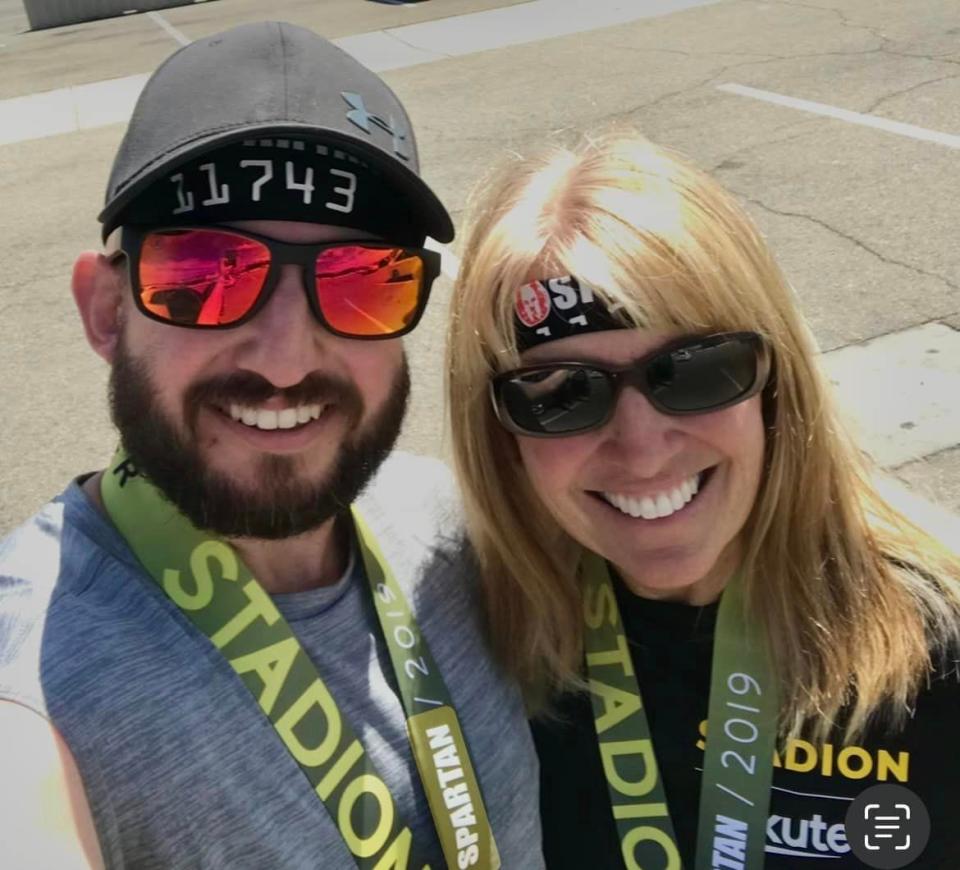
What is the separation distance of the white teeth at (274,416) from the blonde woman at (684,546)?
0.88 ft

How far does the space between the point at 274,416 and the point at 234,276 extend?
228 millimetres

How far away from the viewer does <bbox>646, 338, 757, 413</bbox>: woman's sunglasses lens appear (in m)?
1.62

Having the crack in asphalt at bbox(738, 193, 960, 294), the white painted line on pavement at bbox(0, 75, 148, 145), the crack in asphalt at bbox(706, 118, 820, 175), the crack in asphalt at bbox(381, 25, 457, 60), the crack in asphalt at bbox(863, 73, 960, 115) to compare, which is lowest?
the white painted line on pavement at bbox(0, 75, 148, 145)

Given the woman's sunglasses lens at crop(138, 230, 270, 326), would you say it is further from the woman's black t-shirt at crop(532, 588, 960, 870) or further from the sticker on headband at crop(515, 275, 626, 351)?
the woman's black t-shirt at crop(532, 588, 960, 870)

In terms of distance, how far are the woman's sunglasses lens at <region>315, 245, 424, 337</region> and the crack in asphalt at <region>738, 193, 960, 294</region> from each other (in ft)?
12.3

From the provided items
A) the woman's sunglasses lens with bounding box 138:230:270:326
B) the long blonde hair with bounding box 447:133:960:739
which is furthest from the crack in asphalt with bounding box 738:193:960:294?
the woman's sunglasses lens with bounding box 138:230:270:326

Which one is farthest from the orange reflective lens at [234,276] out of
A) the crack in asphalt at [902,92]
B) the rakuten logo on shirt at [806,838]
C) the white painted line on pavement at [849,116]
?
the crack in asphalt at [902,92]

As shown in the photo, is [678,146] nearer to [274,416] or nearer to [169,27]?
[274,416]

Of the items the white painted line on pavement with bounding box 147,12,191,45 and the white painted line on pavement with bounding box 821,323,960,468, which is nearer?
the white painted line on pavement with bounding box 821,323,960,468

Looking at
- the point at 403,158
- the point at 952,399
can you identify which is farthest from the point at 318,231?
the point at 952,399

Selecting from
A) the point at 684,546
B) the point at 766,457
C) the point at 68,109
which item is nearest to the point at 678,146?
the point at 766,457

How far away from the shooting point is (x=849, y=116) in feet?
23.6

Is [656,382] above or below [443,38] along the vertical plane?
above

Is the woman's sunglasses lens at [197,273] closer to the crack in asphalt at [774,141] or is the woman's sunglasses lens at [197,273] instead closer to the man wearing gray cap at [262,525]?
the man wearing gray cap at [262,525]
